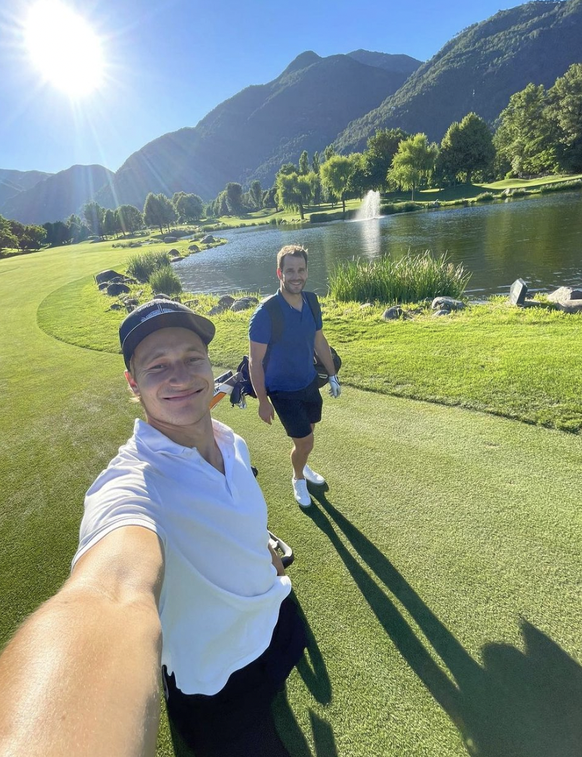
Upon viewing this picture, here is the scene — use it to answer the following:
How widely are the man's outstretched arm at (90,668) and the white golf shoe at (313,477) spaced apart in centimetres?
250

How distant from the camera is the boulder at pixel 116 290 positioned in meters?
16.7

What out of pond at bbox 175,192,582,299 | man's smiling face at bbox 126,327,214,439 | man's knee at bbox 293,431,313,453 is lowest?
pond at bbox 175,192,582,299

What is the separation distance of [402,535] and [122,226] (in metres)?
95.7

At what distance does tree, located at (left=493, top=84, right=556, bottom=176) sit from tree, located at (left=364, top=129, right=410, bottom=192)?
19.9m

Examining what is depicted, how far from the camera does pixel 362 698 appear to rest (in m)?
1.80

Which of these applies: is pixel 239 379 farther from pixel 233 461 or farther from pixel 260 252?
pixel 260 252

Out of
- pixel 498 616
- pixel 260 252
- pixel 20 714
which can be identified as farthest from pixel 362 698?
pixel 260 252

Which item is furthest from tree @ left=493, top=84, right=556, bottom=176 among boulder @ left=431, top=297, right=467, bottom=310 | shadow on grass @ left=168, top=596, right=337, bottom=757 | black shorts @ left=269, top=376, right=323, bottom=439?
shadow on grass @ left=168, top=596, right=337, bottom=757

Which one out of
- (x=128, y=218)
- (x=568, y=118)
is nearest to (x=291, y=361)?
(x=568, y=118)

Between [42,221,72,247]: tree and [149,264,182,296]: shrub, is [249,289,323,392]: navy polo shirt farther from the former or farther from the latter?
[42,221,72,247]: tree

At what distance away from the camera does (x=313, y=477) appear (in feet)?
11.5

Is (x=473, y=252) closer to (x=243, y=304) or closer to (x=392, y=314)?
(x=392, y=314)

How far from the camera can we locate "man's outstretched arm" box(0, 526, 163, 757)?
0.61m

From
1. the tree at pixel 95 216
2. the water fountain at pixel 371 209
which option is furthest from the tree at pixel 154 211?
the water fountain at pixel 371 209
